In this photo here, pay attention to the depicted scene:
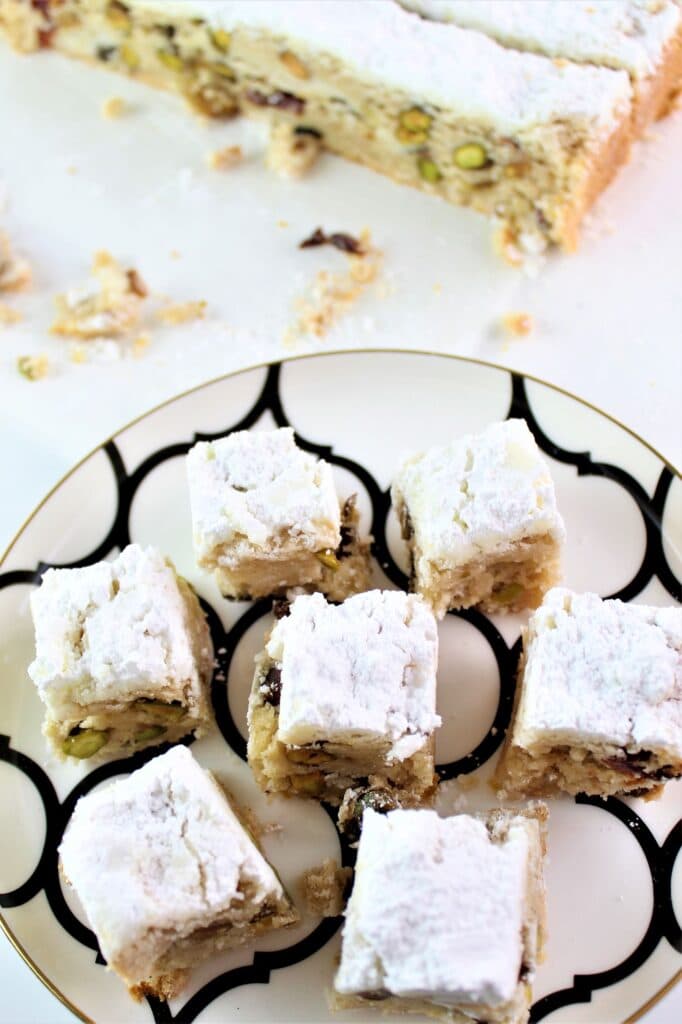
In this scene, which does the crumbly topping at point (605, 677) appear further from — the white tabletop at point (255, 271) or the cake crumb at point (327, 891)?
the white tabletop at point (255, 271)

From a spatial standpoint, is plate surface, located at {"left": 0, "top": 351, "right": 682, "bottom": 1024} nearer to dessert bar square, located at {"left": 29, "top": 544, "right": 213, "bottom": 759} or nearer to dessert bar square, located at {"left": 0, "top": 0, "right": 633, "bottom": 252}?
dessert bar square, located at {"left": 29, "top": 544, "right": 213, "bottom": 759}

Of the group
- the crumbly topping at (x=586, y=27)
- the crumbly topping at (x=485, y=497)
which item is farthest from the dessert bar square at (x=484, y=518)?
the crumbly topping at (x=586, y=27)

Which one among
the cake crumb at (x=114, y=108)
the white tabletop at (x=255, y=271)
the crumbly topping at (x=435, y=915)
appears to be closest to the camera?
the crumbly topping at (x=435, y=915)

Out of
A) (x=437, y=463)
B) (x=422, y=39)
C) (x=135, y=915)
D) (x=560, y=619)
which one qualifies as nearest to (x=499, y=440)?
(x=437, y=463)

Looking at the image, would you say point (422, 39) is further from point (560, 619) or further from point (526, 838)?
point (526, 838)

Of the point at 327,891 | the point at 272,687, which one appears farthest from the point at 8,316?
the point at 327,891

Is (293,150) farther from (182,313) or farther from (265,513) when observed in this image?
(265,513)
